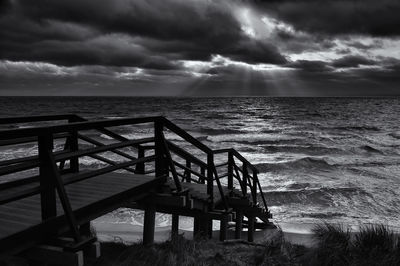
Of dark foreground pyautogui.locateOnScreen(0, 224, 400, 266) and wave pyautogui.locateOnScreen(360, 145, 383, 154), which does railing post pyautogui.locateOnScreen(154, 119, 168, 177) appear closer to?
dark foreground pyautogui.locateOnScreen(0, 224, 400, 266)

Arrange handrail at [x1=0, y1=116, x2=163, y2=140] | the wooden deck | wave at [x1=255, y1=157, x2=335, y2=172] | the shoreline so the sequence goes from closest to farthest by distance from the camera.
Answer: handrail at [x1=0, y1=116, x2=163, y2=140], the wooden deck, the shoreline, wave at [x1=255, y1=157, x2=335, y2=172]

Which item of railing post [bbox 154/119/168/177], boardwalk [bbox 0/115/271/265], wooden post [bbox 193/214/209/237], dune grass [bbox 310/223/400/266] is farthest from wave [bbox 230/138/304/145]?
railing post [bbox 154/119/168/177]

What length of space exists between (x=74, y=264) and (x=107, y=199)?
134 cm

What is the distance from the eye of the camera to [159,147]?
545 centimetres

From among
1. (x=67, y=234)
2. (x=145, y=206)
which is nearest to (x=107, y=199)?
(x=67, y=234)

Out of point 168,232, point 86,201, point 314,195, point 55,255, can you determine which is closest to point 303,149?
point 314,195

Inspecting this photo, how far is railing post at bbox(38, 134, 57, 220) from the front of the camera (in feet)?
11.2

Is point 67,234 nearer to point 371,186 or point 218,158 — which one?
point 371,186

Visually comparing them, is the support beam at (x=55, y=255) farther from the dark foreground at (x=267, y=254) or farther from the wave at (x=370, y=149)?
the wave at (x=370, y=149)

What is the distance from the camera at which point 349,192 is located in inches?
645

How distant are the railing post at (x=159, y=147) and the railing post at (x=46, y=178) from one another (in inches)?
79.2

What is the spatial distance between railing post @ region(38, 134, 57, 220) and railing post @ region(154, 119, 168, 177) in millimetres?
2013

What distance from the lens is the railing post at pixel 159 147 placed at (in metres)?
5.38

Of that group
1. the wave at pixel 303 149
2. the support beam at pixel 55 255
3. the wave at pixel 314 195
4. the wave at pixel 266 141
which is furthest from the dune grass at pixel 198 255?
the wave at pixel 266 141
